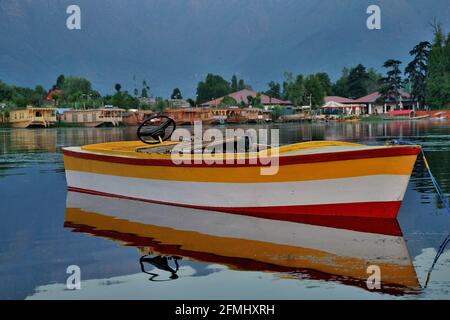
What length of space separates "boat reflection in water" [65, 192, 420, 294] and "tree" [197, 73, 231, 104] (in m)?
172

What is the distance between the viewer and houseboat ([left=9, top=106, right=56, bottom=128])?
105 metres

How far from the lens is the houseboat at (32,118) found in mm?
105375

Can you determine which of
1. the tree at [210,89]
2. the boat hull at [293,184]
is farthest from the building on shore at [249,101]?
the boat hull at [293,184]

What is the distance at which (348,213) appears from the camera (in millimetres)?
12617

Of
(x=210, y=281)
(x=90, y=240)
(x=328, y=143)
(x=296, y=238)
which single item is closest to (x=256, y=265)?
(x=210, y=281)

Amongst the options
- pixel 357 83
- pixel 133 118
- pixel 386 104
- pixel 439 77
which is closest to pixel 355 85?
pixel 357 83

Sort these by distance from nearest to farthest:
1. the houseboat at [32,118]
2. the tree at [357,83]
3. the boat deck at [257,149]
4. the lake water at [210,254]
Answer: the lake water at [210,254], the boat deck at [257,149], the houseboat at [32,118], the tree at [357,83]

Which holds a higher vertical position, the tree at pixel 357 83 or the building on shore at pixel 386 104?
the tree at pixel 357 83

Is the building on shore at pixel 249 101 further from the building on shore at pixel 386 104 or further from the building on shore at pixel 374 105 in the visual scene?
the building on shore at pixel 386 104

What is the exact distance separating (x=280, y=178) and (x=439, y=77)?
104820 mm

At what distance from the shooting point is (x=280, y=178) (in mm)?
12695

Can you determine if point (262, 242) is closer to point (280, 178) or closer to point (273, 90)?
point (280, 178)

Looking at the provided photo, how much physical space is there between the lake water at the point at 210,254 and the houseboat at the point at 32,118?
9469 cm
